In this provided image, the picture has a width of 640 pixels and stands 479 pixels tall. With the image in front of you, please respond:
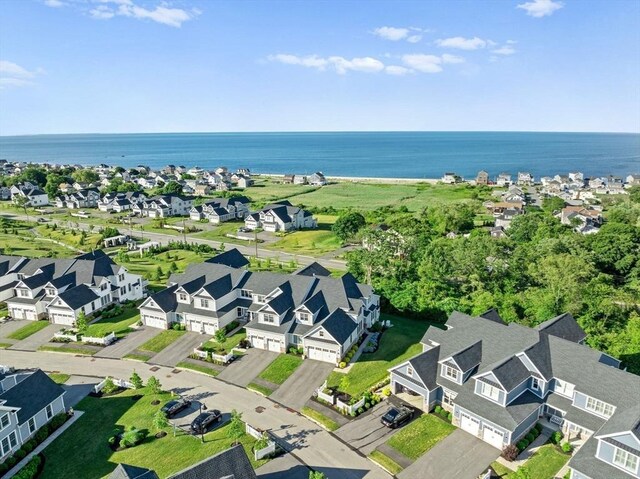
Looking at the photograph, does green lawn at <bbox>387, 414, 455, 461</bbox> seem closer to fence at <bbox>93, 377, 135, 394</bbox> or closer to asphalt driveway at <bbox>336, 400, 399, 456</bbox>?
asphalt driveway at <bbox>336, 400, 399, 456</bbox>

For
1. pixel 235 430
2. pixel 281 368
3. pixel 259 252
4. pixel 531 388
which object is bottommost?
pixel 281 368

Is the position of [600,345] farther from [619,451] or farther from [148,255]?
[148,255]

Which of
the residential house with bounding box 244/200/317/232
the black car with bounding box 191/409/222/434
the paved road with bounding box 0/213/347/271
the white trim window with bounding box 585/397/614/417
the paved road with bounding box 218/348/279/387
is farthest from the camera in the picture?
the residential house with bounding box 244/200/317/232

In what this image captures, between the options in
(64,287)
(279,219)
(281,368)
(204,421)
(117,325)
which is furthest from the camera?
(279,219)

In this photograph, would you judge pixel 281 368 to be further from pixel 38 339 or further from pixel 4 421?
pixel 38 339

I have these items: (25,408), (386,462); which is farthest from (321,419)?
(25,408)

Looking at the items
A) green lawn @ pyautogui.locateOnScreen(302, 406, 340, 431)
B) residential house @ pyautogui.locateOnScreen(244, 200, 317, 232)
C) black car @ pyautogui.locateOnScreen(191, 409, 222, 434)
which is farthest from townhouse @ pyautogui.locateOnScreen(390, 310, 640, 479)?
residential house @ pyautogui.locateOnScreen(244, 200, 317, 232)

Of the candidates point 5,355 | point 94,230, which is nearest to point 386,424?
point 5,355
